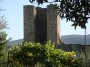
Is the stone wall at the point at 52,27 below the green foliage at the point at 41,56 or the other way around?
below

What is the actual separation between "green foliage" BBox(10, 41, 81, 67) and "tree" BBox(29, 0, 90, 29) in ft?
40.9

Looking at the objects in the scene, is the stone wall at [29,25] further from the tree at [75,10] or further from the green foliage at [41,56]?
the tree at [75,10]

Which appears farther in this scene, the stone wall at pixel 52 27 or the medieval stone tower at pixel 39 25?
the medieval stone tower at pixel 39 25

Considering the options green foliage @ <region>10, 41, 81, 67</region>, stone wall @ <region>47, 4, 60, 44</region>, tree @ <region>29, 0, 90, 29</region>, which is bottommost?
stone wall @ <region>47, 4, 60, 44</region>

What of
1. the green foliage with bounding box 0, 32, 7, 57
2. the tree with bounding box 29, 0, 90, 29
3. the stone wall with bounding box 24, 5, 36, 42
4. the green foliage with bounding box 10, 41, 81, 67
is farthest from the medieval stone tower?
the tree with bounding box 29, 0, 90, 29

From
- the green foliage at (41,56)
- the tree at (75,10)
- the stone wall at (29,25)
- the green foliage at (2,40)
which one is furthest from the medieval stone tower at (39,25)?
the tree at (75,10)

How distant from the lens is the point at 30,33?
6028 centimetres

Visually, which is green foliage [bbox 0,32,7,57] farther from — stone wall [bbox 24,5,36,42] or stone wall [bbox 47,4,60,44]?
stone wall [bbox 24,5,36,42]

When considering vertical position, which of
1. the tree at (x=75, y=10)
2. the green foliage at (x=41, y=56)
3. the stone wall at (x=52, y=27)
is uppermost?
the tree at (x=75, y=10)

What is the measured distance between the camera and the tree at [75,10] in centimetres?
622

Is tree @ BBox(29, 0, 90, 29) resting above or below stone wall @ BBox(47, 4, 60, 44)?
above

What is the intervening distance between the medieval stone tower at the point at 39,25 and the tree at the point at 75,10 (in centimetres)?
5271

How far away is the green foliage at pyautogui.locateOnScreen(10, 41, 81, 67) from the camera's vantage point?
62.7 feet

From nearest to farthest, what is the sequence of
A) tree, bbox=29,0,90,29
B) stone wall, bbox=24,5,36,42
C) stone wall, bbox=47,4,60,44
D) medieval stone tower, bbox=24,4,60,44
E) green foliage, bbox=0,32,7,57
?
tree, bbox=29,0,90,29 → green foliage, bbox=0,32,7,57 → stone wall, bbox=47,4,60,44 → medieval stone tower, bbox=24,4,60,44 → stone wall, bbox=24,5,36,42
